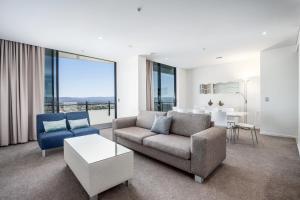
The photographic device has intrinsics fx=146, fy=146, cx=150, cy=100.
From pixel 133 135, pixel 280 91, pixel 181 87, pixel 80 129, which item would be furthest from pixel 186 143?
pixel 181 87

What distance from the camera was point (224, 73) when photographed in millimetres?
6129

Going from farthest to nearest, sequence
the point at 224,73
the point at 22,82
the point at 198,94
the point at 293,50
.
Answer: the point at 198,94, the point at 224,73, the point at 293,50, the point at 22,82

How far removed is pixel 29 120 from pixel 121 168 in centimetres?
356

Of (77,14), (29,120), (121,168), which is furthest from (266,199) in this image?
(29,120)

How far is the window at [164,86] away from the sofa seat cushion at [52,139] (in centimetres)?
394

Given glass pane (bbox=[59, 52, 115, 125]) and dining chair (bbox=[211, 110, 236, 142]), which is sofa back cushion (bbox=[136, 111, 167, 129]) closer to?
dining chair (bbox=[211, 110, 236, 142])

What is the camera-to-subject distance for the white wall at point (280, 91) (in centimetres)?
414

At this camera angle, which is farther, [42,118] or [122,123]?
[122,123]

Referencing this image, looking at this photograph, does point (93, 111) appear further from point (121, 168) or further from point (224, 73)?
point (224, 73)

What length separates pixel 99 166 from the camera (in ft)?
5.44

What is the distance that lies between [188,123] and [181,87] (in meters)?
4.56

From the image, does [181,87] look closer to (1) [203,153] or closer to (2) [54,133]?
(1) [203,153]

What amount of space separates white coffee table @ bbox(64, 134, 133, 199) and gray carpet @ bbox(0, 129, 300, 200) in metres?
0.18

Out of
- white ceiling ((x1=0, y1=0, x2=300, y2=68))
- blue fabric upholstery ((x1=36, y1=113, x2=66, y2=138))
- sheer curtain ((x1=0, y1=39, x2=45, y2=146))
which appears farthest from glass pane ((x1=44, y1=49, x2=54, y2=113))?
blue fabric upholstery ((x1=36, y1=113, x2=66, y2=138))
